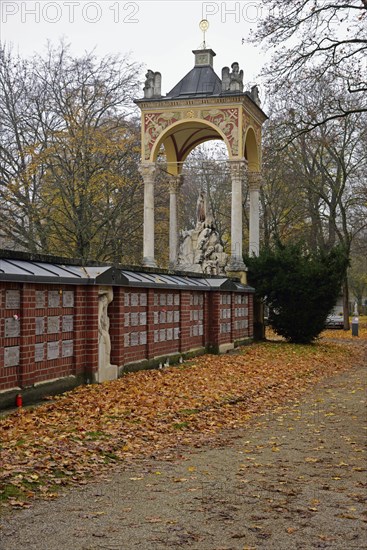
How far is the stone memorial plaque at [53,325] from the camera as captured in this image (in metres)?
10.7

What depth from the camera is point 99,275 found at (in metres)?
12.1

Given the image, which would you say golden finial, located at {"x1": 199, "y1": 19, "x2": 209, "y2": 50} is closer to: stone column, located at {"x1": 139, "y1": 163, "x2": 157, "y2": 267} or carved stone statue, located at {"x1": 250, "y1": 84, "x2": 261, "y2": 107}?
carved stone statue, located at {"x1": 250, "y1": 84, "x2": 261, "y2": 107}

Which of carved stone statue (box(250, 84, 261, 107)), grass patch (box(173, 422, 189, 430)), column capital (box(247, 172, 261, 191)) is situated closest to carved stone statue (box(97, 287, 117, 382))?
grass patch (box(173, 422, 189, 430))

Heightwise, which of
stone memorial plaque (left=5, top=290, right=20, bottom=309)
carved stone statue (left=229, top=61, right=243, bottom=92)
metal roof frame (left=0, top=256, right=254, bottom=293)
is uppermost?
carved stone statue (left=229, top=61, right=243, bottom=92)

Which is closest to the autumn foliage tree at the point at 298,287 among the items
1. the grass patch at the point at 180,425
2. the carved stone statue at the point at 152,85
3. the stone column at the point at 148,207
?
the stone column at the point at 148,207

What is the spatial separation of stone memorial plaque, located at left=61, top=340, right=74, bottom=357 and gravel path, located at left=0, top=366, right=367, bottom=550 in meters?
3.63

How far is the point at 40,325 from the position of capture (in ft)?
34.1

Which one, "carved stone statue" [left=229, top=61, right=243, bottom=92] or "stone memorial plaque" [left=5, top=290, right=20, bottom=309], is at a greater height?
"carved stone statue" [left=229, top=61, right=243, bottom=92]

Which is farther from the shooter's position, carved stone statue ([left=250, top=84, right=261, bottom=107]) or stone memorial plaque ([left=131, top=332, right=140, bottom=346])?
carved stone statue ([left=250, top=84, right=261, bottom=107])

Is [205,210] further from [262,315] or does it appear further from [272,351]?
[272,351]

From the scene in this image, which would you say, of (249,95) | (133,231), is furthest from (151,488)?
(133,231)

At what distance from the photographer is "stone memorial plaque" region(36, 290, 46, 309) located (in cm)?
1030

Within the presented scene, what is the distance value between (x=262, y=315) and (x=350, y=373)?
351 inches

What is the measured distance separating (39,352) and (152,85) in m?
18.9
